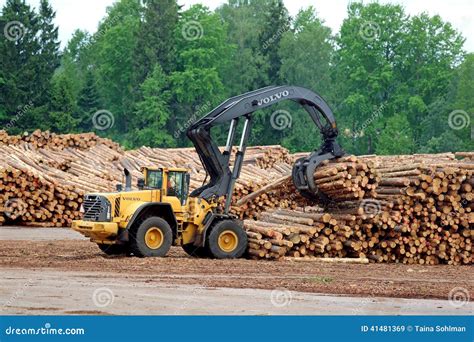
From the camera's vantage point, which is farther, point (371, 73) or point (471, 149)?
point (371, 73)

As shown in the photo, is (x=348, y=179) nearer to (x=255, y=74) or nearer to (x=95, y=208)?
(x=95, y=208)

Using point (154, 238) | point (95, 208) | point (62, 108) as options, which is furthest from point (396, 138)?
point (95, 208)

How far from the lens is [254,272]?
799 inches

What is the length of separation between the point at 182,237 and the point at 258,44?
62882mm

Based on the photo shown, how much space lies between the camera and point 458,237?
2450cm

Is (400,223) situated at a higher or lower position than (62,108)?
lower

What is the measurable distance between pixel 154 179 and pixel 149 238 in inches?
51.8

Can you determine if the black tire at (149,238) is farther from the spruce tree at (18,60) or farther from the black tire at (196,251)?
the spruce tree at (18,60)
